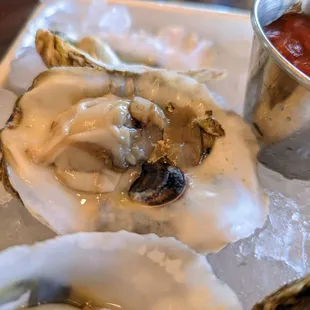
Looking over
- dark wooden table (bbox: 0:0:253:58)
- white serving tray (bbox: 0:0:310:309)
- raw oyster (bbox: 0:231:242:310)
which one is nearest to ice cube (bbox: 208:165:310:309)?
white serving tray (bbox: 0:0:310:309)

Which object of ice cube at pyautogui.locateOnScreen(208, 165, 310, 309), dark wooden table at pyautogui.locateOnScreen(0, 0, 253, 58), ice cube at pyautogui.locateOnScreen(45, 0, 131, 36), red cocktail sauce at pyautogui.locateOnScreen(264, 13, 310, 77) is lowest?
ice cube at pyautogui.locateOnScreen(208, 165, 310, 309)

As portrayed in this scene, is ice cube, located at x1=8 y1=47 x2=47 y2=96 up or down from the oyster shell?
down

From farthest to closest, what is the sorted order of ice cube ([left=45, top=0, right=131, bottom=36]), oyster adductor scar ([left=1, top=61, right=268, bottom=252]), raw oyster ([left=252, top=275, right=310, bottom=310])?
ice cube ([left=45, top=0, right=131, bottom=36])
oyster adductor scar ([left=1, top=61, right=268, bottom=252])
raw oyster ([left=252, top=275, right=310, bottom=310])

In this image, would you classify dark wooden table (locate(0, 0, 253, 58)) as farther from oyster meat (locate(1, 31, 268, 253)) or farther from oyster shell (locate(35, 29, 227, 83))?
oyster meat (locate(1, 31, 268, 253))

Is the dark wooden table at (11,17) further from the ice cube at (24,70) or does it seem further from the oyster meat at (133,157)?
the oyster meat at (133,157)

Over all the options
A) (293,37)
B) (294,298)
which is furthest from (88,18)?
(294,298)

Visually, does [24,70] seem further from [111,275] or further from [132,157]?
[111,275]

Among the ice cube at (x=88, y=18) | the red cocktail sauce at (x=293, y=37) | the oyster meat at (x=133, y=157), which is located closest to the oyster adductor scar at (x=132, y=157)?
the oyster meat at (x=133, y=157)

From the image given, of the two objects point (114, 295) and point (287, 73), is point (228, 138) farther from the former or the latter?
point (114, 295)
